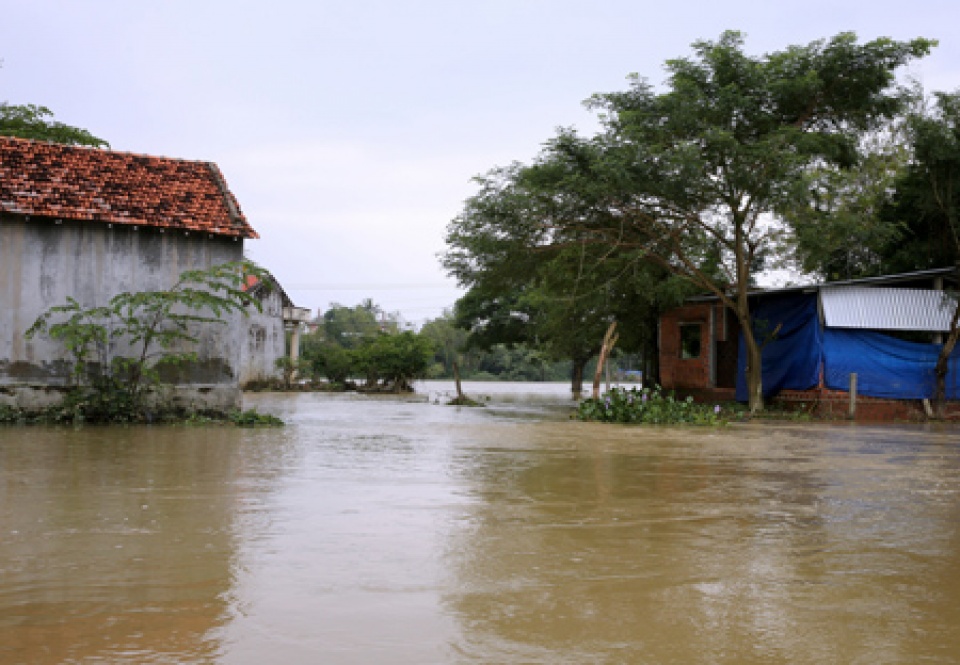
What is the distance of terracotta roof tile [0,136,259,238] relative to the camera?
48.4 feet

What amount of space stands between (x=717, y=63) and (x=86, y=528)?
16425mm

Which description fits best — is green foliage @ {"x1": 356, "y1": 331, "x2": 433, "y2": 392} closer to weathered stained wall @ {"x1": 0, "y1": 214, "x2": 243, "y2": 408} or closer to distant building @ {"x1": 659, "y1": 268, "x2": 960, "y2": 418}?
distant building @ {"x1": 659, "y1": 268, "x2": 960, "y2": 418}

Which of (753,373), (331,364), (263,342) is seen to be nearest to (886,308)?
(753,373)

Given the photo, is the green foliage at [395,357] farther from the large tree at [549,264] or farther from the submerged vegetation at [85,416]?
the submerged vegetation at [85,416]

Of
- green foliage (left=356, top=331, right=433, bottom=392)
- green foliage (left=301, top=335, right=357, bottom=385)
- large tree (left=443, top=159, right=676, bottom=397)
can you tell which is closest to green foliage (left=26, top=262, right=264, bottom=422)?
large tree (left=443, top=159, right=676, bottom=397)

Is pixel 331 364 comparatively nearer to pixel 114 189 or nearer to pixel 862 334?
pixel 114 189

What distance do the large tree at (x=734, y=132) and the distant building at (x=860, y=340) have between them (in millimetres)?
1909

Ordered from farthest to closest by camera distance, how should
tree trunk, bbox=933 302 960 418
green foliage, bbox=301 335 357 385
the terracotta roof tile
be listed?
green foliage, bbox=301 335 357 385 → tree trunk, bbox=933 302 960 418 → the terracotta roof tile

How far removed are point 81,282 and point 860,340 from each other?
17.4 meters

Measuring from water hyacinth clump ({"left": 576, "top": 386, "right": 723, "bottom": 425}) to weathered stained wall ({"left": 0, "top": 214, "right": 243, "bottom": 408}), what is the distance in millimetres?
7766

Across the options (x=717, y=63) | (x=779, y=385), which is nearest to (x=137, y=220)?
(x=717, y=63)

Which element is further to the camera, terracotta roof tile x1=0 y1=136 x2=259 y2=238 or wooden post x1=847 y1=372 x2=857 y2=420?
wooden post x1=847 y1=372 x2=857 y2=420

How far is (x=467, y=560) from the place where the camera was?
16.9ft

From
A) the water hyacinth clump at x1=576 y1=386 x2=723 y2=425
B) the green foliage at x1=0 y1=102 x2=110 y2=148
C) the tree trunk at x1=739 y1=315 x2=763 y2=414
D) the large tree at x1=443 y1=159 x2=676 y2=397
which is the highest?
the green foliage at x1=0 y1=102 x2=110 y2=148
